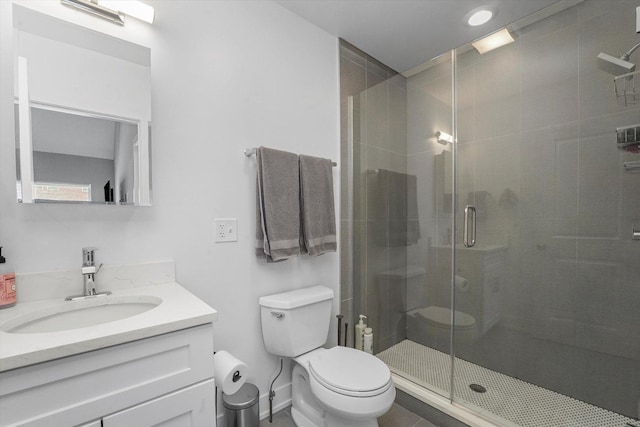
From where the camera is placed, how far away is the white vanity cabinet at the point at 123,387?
670mm

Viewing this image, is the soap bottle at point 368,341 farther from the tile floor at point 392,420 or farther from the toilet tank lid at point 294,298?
the toilet tank lid at point 294,298

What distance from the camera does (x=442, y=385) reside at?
1.72 metres

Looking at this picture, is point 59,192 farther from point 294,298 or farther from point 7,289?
point 294,298

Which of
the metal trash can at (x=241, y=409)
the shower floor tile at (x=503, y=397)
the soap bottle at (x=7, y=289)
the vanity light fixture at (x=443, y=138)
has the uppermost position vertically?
the vanity light fixture at (x=443, y=138)

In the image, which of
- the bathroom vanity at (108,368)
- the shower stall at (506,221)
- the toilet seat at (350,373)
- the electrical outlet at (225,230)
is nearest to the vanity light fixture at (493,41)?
the shower stall at (506,221)

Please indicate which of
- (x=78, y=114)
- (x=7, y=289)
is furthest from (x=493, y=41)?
(x=7, y=289)

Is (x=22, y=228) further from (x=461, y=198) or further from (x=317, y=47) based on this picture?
(x=461, y=198)

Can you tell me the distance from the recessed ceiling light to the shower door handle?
3.85 ft

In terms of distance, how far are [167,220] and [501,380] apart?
215 cm

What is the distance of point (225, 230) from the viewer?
1.48 metres

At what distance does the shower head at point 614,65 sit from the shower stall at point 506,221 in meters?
0.02

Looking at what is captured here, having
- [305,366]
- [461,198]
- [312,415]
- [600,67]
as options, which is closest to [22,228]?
[305,366]

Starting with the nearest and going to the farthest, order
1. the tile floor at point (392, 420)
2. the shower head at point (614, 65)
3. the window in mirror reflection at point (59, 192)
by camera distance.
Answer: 1. the window in mirror reflection at point (59, 192)
2. the shower head at point (614, 65)
3. the tile floor at point (392, 420)

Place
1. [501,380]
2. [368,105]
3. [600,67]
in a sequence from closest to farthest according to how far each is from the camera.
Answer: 1. [600,67]
2. [501,380]
3. [368,105]
